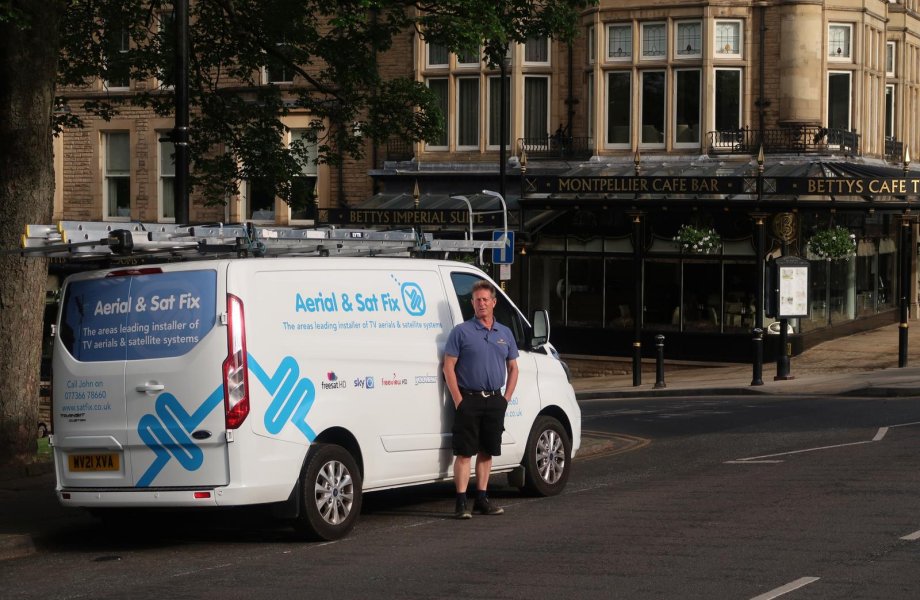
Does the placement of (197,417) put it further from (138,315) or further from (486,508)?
(486,508)

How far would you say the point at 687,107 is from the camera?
109 ft

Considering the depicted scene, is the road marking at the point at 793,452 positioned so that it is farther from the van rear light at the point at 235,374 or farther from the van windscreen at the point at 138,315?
the van windscreen at the point at 138,315

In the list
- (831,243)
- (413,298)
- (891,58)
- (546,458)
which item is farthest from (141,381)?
(891,58)

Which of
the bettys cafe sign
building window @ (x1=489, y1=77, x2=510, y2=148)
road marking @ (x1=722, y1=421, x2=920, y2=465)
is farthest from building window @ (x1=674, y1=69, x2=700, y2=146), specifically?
road marking @ (x1=722, y1=421, x2=920, y2=465)

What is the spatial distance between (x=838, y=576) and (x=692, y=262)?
24566 mm

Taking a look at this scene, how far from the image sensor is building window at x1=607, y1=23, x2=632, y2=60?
33531 millimetres

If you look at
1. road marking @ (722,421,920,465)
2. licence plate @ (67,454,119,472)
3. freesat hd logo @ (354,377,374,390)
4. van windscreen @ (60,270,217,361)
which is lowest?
road marking @ (722,421,920,465)

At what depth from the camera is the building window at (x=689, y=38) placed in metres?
32.8

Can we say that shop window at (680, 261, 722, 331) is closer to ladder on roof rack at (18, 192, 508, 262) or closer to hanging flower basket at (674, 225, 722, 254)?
hanging flower basket at (674, 225, 722, 254)

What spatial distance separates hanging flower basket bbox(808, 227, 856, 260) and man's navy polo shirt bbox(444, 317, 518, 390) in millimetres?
20669

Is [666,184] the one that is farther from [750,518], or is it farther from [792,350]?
[750,518]

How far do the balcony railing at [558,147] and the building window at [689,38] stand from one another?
3.06 m

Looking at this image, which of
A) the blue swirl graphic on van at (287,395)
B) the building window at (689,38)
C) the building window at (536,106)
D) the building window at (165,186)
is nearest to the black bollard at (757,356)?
the building window at (689,38)

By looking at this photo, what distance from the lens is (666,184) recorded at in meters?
31.3
